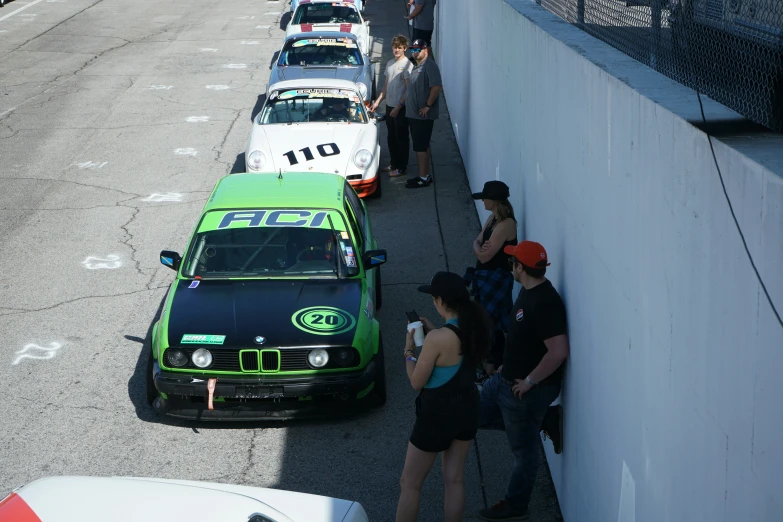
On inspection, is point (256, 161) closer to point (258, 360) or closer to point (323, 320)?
point (323, 320)

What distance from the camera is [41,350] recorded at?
8.27 m

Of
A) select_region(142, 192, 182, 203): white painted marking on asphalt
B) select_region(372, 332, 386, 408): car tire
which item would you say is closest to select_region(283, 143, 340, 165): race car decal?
select_region(142, 192, 182, 203): white painted marking on asphalt

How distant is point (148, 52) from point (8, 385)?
17248 mm

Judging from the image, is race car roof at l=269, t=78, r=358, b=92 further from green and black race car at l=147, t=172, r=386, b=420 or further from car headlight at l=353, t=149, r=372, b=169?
green and black race car at l=147, t=172, r=386, b=420

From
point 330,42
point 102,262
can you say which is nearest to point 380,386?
point 102,262

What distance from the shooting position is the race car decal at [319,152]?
11844 millimetres

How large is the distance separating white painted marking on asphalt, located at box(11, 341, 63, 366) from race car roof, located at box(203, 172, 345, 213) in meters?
1.84

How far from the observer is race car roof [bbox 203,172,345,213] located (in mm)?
8086

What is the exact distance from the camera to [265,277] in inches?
298

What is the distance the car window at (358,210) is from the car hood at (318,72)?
7.33 meters

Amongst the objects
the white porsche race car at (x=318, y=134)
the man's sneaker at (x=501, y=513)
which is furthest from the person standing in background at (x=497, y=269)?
the white porsche race car at (x=318, y=134)

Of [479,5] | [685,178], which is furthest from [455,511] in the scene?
[479,5]

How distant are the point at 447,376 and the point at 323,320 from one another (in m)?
2.18

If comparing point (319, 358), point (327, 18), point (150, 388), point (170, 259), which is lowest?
point (150, 388)
